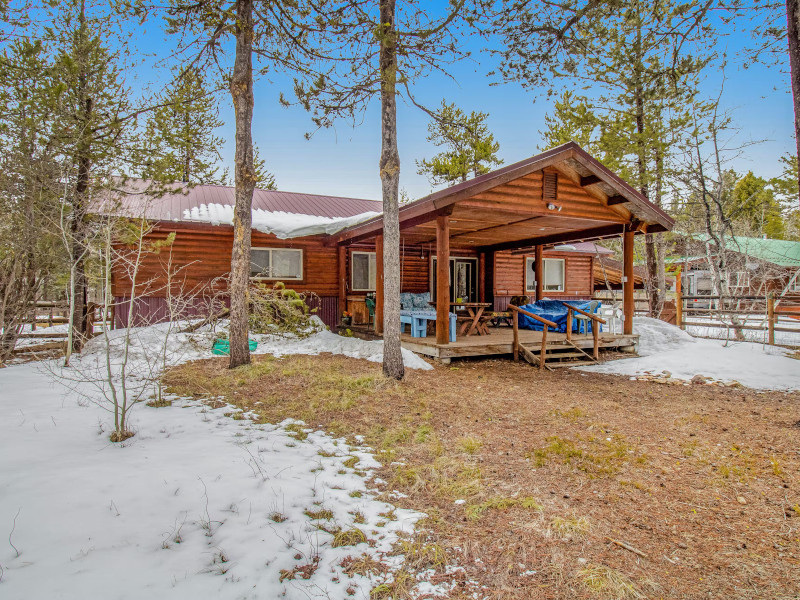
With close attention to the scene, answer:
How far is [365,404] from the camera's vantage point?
5.31m

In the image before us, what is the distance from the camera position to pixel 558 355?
29.8ft

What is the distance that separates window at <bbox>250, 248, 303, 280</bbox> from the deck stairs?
725cm

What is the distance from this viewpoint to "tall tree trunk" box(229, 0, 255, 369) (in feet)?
23.2

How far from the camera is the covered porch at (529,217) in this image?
7.87m

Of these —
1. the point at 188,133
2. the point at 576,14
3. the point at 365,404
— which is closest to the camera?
the point at 365,404

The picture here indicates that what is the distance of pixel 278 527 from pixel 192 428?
2.12 meters

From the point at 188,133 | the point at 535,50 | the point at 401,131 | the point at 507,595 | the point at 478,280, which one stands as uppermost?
the point at 188,133

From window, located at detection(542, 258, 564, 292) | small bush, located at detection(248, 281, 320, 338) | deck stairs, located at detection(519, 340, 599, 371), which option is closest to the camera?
deck stairs, located at detection(519, 340, 599, 371)

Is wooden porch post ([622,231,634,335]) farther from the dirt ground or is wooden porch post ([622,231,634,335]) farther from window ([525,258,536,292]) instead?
window ([525,258,536,292])

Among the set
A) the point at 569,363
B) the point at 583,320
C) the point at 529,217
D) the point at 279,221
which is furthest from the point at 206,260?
the point at 583,320

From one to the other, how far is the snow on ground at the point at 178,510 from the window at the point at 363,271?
9.75 meters

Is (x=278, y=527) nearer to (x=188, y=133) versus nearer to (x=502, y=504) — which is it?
(x=502, y=504)

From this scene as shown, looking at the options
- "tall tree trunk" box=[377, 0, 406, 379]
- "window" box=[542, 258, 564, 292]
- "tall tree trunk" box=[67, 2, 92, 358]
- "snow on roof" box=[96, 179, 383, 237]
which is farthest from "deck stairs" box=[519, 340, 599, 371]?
"tall tree trunk" box=[67, 2, 92, 358]

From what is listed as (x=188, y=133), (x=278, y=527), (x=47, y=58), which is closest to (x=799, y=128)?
(x=278, y=527)
